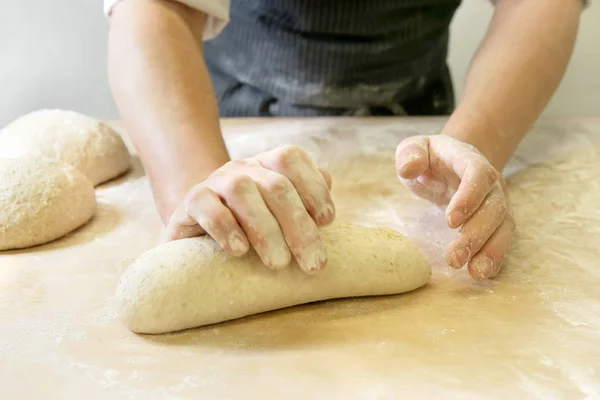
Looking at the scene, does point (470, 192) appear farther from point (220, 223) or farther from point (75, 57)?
point (75, 57)

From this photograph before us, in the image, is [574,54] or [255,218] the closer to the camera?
[255,218]

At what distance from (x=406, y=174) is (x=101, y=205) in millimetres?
605

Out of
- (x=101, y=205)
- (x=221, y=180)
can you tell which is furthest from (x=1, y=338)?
(x=101, y=205)

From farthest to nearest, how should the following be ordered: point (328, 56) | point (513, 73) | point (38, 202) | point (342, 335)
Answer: point (328, 56), point (513, 73), point (38, 202), point (342, 335)

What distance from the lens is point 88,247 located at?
3.26 feet

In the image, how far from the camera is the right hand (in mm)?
732

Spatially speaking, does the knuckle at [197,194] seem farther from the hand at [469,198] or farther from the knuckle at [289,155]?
the hand at [469,198]

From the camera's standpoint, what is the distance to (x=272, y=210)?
743 millimetres

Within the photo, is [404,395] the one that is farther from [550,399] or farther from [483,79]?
[483,79]

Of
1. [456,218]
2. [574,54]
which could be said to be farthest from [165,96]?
[574,54]

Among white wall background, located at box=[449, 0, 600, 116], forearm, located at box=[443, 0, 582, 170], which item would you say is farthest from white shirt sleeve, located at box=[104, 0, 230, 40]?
white wall background, located at box=[449, 0, 600, 116]

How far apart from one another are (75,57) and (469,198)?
6.10ft

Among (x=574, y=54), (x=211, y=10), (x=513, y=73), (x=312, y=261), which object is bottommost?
(x=574, y=54)

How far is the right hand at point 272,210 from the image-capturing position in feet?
2.40
